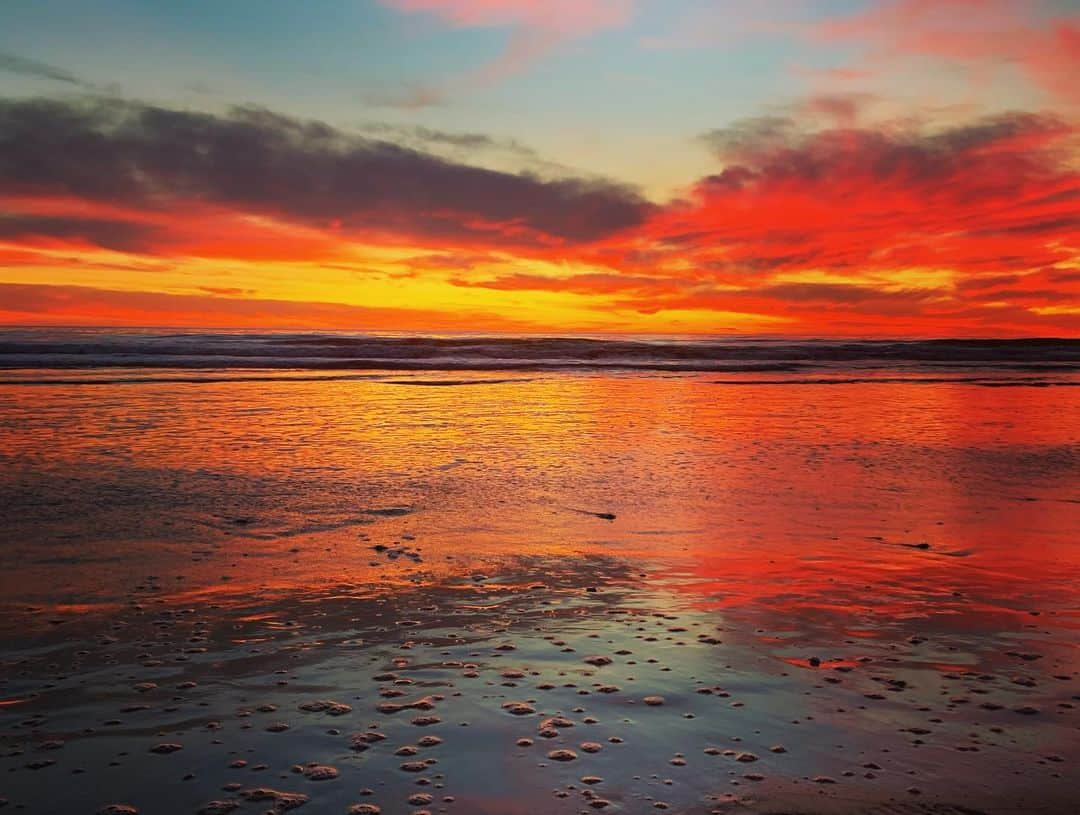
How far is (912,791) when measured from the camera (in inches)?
148

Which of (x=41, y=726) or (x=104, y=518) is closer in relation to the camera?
(x=41, y=726)

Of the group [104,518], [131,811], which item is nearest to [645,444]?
[104,518]

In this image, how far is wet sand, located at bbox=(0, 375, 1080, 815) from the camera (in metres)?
3.88

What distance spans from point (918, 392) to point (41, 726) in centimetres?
2828

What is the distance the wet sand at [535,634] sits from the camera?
3883mm

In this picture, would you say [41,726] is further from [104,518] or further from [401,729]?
[104,518]

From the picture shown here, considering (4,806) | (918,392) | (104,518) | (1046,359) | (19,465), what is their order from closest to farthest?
(4,806) → (104,518) → (19,465) → (918,392) → (1046,359)

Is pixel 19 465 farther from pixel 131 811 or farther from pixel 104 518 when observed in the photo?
pixel 131 811

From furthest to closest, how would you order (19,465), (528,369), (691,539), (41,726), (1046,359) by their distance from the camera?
(1046,359) < (528,369) < (19,465) < (691,539) < (41,726)

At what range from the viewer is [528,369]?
41.2 m

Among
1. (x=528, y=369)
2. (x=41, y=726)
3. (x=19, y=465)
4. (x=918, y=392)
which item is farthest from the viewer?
(x=528, y=369)

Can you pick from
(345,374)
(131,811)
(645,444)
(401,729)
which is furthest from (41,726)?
(345,374)

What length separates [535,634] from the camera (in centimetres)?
580

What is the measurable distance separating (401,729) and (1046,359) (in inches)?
2433
